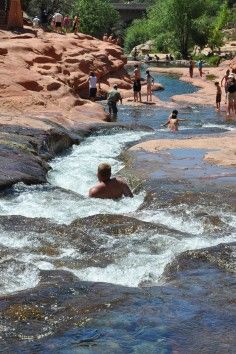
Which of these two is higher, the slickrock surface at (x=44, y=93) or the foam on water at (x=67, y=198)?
the slickrock surface at (x=44, y=93)

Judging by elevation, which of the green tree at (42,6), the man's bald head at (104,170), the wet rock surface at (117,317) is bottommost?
the wet rock surface at (117,317)

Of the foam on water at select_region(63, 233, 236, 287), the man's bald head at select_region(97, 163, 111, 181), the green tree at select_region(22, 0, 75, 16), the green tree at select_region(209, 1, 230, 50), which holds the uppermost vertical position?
the green tree at select_region(22, 0, 75, 16)

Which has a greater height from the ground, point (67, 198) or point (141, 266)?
point (141, 266)

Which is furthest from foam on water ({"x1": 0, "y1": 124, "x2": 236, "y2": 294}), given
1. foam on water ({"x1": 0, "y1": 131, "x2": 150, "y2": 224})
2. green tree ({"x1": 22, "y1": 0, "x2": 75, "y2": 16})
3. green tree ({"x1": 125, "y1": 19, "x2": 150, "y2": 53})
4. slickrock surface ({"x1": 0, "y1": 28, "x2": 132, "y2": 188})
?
green tree ({"x1": 125, "y1": 19, "x2": 150, "y2": 53})

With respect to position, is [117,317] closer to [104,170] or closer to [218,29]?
[104,170]

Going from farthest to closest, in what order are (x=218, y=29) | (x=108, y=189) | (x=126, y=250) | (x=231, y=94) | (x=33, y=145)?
(x=218, y=29) < (x=231, y=94) < (x=33, y=145) < (x=108, y=189) < (x=126, y=250)

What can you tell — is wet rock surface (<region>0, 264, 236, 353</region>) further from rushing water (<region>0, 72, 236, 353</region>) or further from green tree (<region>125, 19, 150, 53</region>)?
green tree (<region>125, 19, 150, 53</region>)

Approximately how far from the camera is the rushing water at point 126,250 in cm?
488

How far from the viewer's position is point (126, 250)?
7.33 metres

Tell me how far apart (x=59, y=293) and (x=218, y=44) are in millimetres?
53292

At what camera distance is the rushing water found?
4.88 meters

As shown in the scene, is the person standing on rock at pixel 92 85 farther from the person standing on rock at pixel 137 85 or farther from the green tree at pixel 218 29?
the green tree at pixel 218 29

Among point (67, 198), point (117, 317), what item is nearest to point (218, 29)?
→ point (67, 198)

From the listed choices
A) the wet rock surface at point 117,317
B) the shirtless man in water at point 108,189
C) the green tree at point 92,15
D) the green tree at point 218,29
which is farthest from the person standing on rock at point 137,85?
the green tree at point 92,15
